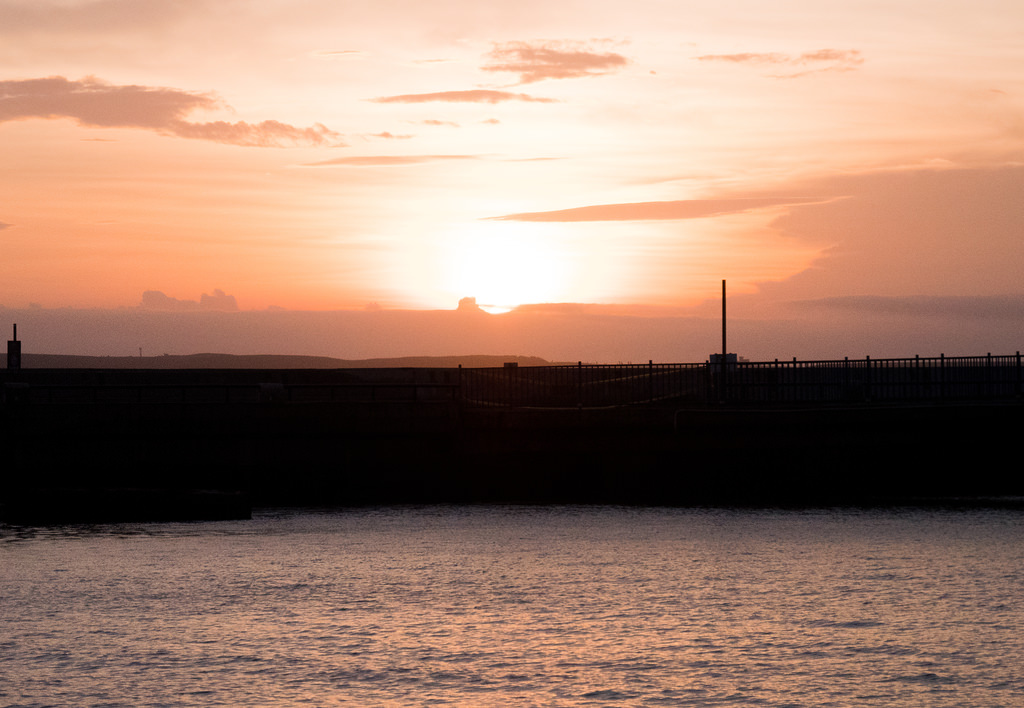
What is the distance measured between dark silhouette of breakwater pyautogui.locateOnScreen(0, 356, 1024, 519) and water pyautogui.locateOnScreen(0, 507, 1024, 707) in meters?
3.49

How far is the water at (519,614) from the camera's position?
614 inches

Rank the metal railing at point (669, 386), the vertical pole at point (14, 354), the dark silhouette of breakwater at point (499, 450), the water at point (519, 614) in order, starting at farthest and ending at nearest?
1. the vertical pole at point (14, 354)
2. the metal railing at point (669, 386)
3. the dark silhouette of breakwater at point (499, 450)
4. the water at point (519, 614)

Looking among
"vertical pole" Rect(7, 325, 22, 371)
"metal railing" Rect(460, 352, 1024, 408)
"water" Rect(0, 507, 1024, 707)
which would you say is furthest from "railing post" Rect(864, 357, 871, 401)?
"vertical pole" Rect(7, 325, 22, 371)

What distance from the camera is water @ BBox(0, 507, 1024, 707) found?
15.6 metres

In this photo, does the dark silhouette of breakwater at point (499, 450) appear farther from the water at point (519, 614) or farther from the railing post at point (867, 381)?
the water at point (519, 614)

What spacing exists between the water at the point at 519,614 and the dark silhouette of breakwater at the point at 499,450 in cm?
349

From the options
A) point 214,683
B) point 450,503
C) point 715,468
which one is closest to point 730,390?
point 715,468

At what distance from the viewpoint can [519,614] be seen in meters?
20.8

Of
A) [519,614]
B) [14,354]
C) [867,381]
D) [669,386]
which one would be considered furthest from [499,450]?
[14,354]

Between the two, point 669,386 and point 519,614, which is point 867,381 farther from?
point 519,614

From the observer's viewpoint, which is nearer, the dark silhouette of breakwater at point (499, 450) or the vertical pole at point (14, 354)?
the dark silhouette of breakwater at point (499, 450)

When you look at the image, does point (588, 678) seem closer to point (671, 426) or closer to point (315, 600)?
Answer: point (315, 600)

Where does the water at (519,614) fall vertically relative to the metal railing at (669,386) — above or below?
below

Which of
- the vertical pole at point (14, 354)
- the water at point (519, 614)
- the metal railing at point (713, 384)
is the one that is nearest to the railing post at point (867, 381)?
the metal railing at point (713, 384)
